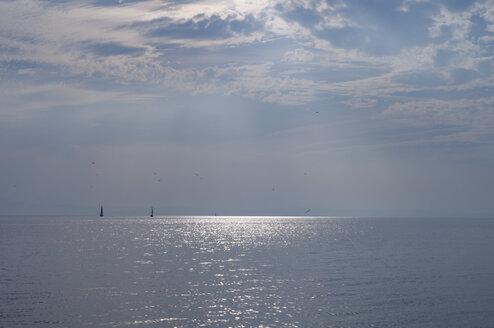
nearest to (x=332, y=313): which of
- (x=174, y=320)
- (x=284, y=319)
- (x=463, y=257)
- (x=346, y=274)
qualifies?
(x=284, y=319)

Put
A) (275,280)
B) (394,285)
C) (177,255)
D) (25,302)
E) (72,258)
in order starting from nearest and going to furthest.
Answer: (25,302) → (394,285) → (275,280) → (72,258) → (177,255)

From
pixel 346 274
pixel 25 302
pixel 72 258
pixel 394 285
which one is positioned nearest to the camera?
pixel 25 302

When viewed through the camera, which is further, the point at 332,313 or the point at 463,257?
the point at 463,257

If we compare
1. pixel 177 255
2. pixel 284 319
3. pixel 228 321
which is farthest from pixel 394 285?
pixel 177 255

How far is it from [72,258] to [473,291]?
5790cm

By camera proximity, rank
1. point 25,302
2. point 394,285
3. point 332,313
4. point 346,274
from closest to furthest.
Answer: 1. point 332,313
2. point 25,302
3. point 394,285
4. point 346,274

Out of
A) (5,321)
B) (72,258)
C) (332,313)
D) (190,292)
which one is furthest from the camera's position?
(72,258)

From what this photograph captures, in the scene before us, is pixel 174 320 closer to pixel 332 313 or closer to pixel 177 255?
pixel 332 313

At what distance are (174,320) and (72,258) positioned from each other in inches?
1849

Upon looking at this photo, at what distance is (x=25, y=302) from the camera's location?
41938mm

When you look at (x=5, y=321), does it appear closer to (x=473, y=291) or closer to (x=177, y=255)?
(x=473, y=291)

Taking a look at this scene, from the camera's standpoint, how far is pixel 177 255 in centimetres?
8662

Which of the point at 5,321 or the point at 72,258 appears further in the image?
the point at 72,258

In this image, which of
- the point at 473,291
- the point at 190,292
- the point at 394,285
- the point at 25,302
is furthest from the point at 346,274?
the point at 25,302
